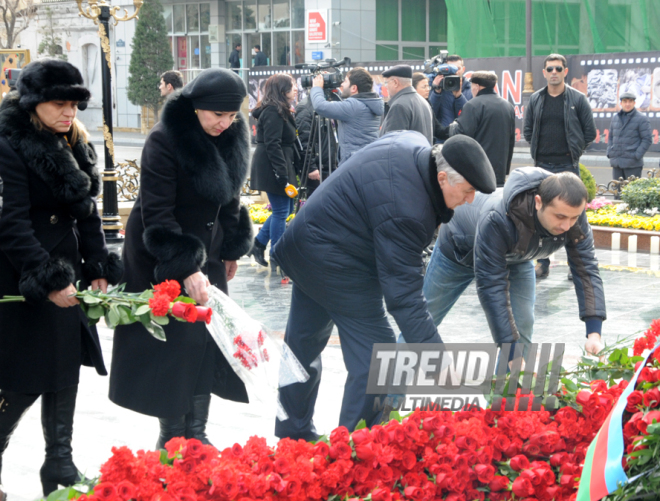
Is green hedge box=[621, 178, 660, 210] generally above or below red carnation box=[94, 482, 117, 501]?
below

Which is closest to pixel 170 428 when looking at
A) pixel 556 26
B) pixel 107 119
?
pixel 107 119

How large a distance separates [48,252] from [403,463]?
1.72 metres

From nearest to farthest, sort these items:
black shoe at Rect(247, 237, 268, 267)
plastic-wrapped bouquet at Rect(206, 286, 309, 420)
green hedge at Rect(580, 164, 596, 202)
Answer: plastic-wrapped bouquet at Rect(206, 286, 309, 420), black shoe at Rect(247, 237, 268, 267), green hedge at Rect(580, 164, 596, 202)

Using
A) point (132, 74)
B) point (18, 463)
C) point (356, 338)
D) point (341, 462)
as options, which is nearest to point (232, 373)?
point (356, 338)

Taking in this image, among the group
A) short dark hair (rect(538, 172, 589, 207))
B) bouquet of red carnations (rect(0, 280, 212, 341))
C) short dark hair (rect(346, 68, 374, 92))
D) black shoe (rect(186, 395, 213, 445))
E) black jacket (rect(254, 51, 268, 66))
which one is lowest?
black shoe (rect(186, 395, 213, 445))

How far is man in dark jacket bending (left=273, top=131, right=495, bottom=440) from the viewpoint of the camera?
3.15 meters

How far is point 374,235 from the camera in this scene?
10.6 feet

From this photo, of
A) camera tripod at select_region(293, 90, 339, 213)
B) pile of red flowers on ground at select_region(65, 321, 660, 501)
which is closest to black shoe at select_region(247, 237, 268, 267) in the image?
camera tripod at select_region(293, 90, 339, 213)

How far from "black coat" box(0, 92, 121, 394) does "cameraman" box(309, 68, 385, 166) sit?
14.9ft

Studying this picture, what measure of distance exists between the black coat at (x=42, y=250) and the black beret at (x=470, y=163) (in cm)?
155

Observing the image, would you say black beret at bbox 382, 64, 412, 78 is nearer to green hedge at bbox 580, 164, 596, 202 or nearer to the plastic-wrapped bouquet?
green hedge at bbox 580, 164, 596, 202

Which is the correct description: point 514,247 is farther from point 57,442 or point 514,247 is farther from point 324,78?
point 324,78

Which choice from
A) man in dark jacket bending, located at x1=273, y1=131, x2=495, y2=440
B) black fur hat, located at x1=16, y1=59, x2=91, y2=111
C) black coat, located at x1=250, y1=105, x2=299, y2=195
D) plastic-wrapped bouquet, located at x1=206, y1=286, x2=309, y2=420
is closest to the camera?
man in dark jacket bending, located at x1=273, y1=131, x2=495, y2=440

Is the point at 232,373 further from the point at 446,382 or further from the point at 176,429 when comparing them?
the point at 446,382
